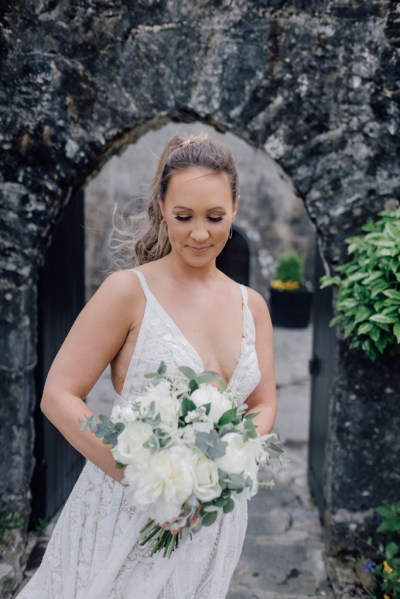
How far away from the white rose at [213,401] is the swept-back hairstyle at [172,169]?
0.71 metres

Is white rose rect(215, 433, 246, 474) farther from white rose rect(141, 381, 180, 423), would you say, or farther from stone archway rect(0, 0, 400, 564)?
stone archway rect(0, 0, 400, 564)

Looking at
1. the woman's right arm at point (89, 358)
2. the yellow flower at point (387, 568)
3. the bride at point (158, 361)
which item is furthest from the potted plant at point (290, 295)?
the woman's right arm at point (89, 358)

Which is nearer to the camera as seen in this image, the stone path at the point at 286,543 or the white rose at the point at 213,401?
the white rose at the point at 213,401

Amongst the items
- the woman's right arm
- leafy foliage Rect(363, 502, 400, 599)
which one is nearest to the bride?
the woman's right arm

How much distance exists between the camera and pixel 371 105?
333cm

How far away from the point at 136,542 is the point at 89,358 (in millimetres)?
644

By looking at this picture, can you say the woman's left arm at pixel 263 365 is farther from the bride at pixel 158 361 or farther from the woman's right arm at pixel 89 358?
the woman's right arm at pixel 89 358

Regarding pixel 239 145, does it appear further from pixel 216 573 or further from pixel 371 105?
pixel 216 573

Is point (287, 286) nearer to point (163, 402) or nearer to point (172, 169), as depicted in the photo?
point (172, 169)

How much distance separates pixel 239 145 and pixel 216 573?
10.3 meters

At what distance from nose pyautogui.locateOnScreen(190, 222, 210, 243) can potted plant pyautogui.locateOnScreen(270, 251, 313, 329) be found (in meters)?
9.81

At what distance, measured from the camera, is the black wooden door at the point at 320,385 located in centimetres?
411

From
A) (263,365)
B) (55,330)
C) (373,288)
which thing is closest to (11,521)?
(55,330)

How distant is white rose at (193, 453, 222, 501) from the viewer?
155cm
